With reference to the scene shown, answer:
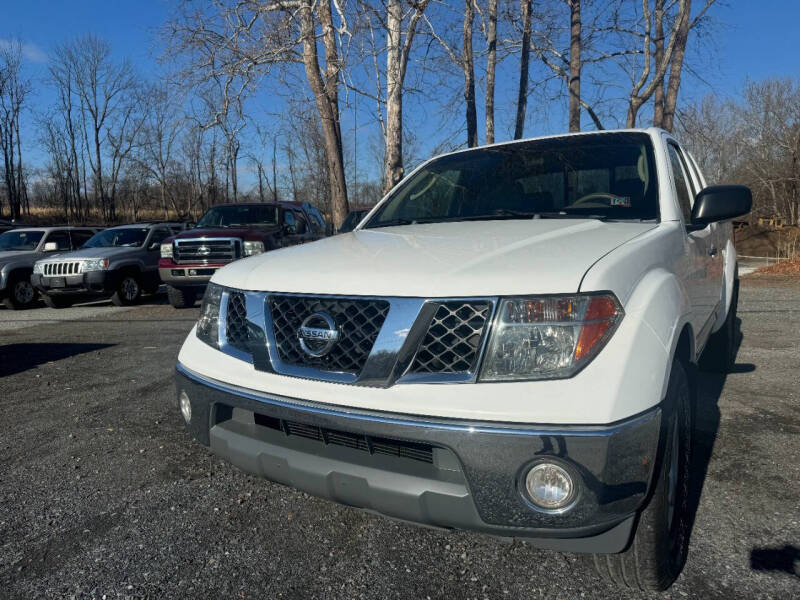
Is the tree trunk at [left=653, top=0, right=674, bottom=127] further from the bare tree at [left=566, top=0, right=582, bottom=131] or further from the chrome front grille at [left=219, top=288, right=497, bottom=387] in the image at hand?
the chrome front grille at [left=219, top=288, right=497, bottom=387]

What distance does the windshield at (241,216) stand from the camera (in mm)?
10781

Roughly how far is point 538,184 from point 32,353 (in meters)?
6.19

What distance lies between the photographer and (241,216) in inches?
428

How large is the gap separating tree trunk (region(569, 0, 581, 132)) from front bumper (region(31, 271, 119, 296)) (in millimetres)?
12789

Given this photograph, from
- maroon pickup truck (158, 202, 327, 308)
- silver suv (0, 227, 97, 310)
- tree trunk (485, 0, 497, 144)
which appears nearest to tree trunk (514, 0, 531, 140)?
tree trunk (485, 0, 497, 144)

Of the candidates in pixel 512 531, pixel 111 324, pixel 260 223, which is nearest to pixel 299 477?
pixel 512 531

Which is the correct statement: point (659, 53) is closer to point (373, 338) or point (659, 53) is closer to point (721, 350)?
point (721, 350)

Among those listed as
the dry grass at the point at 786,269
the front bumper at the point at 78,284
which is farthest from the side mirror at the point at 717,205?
the dry grass at the point at 786,269

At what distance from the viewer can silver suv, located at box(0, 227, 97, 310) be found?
38.9ft

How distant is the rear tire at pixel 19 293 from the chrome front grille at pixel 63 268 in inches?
47.1

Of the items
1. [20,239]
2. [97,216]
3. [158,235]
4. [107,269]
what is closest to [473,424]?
[107,269]

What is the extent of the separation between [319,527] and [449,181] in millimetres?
2139

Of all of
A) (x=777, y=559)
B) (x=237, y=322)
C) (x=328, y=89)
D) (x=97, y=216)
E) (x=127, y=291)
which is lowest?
(x=777, y=559)

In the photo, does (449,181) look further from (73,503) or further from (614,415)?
(73,503)
